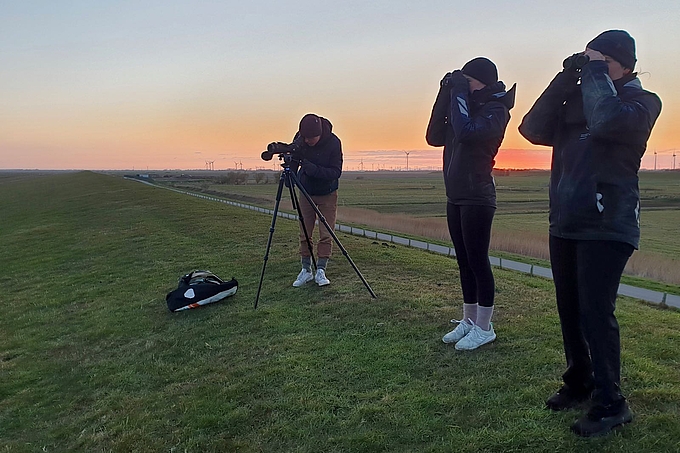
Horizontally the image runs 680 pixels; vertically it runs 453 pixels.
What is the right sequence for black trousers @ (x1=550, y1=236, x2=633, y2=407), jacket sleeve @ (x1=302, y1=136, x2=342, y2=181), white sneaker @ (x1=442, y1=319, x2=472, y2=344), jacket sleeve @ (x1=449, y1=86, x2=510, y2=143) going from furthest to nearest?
jacket sleeve @ (x1=302, y1=136, x2=342, y2=181) → white sneaker @ (x1=442, y1=319, x2=472, y2=344) → jacket sleeve @ (x1=449, y1=86, x2=510, y2=143) → black trousers @ (x1=550, y1=236, x2=633, y2=407)

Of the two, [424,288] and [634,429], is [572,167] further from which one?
[424,288]

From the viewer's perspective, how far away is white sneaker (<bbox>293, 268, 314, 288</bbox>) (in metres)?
6.44

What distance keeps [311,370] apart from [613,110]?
9.00 ft

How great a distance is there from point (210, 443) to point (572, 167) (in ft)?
8.68

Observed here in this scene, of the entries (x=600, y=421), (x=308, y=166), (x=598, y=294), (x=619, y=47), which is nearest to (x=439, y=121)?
(x=619, y=47)

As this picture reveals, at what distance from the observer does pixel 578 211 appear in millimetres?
2605

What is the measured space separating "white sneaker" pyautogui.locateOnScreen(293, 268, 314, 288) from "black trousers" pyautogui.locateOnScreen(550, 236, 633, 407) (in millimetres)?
3968

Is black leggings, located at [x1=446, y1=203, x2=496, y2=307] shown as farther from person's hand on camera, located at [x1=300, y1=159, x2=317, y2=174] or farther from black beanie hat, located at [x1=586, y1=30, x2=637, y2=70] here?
person's hand on camera, located at [x1=300, y1=159, x2=317, y2=174]

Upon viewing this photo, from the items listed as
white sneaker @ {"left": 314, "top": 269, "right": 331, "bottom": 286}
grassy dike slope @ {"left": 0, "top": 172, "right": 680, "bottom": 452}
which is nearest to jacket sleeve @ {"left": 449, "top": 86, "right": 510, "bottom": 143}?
grassy dike slope @ {"left": 0, "top": 172, "right": 680, "bottom": 452}

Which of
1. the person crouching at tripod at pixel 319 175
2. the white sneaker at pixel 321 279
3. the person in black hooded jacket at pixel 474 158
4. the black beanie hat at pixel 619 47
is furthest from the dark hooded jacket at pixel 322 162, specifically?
the black beanie hat at pixel 619 47

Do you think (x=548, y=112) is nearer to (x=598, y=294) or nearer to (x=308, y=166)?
(x=598, y=294)

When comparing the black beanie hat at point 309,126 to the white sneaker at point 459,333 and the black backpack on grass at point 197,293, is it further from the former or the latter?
the white sneaker at point 459,333

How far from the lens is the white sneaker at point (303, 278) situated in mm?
6438

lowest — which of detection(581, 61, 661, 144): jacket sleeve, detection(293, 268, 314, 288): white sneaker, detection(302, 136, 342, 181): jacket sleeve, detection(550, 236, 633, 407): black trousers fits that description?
detection(293, 268, 314, 288): white sneaker
